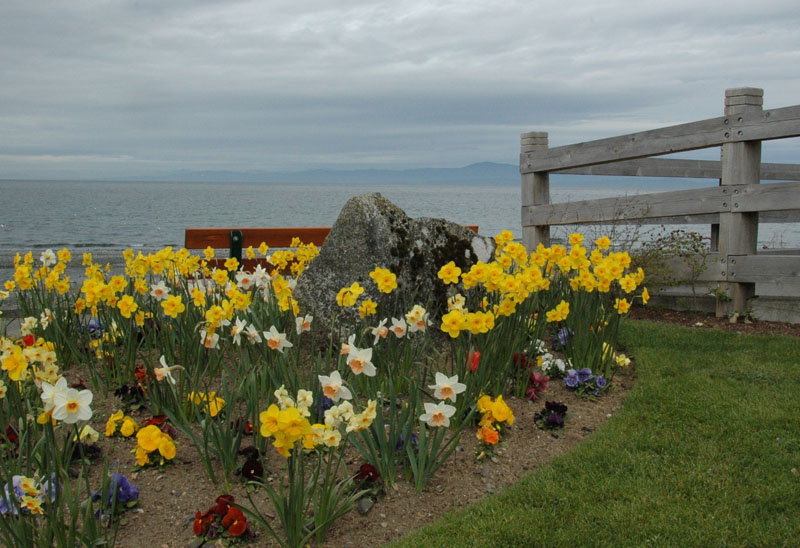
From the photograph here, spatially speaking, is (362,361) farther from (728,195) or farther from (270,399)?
(728,195)

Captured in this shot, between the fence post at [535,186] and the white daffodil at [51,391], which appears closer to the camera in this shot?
the white daffodil at [51,391]

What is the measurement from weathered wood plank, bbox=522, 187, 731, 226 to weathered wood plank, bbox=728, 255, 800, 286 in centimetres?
54

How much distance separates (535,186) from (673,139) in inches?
70.7

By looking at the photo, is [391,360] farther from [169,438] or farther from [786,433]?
[786,433]

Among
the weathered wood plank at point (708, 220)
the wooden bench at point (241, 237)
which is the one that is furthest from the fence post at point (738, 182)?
the wooden bench at point (241, 237)

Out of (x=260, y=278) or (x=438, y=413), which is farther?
(x=260, y=278)

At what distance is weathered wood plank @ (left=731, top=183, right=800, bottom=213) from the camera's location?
570 centimetres

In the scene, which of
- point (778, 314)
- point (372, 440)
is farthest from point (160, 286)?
point (778, 314)

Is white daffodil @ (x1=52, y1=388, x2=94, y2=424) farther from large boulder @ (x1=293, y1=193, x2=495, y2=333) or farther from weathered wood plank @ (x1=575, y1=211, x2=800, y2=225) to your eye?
weathered wood plank @ (x1=575, y1=211, x2=800, y2=225)

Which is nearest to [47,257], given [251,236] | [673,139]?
[251,236]

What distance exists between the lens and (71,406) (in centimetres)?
205

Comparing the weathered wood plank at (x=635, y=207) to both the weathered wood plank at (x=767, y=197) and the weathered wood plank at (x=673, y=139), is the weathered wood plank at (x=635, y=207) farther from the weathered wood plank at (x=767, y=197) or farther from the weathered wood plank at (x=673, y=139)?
the weathered wood plank at (x=673, y=139)

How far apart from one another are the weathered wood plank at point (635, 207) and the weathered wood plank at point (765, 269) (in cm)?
54

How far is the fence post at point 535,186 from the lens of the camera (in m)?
7.81
